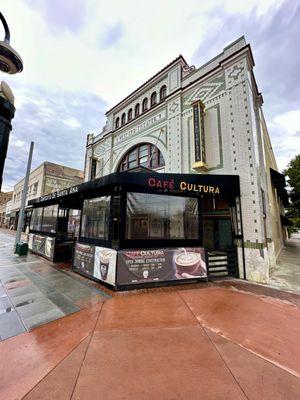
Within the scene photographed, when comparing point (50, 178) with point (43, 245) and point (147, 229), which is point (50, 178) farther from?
point (147, 229)

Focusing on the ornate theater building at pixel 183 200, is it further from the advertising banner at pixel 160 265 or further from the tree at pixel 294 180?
the tree at pixel 294 180

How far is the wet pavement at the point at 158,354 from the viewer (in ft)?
7.13

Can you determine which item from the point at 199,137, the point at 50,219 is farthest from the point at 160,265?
the point at 50,219

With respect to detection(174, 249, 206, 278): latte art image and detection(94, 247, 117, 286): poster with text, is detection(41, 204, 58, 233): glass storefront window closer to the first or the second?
detection(94, 247, 117, 286): poster with text

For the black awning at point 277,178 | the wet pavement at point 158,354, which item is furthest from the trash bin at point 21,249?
the black awning at point 277,178

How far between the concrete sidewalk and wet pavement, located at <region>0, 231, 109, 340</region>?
1.19 feet

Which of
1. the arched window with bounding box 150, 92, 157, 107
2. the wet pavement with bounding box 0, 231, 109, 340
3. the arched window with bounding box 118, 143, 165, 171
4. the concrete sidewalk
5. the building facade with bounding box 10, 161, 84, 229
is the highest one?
the arched window with bounding box 150, 92, 157, 107

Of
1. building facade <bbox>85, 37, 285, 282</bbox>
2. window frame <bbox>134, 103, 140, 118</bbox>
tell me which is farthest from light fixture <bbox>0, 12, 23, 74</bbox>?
window frame <bbox>134, 103, 140, 118</bbox>

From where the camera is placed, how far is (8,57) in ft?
5.39

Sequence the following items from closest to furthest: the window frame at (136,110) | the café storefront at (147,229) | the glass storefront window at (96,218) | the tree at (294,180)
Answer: the café storefront at (147,229), the glass storefront window at (96,218), the window frame at (136,110), the tree at (294,180)

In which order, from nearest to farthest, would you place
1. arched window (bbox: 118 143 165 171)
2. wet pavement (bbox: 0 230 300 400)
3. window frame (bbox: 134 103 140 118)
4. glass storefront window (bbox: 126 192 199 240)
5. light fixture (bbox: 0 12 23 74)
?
light fixture (bbox: 0 12 23 74) → wet pavement (bbox: 0 230 300 400) → glass storefront window (bbox: 126 192 199 240) → arched window (bbox: 118 143 165 171) → window frame (bbox: 134 103 140 118)

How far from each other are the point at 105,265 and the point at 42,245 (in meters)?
6.48

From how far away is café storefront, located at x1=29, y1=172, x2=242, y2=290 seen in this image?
5691mm

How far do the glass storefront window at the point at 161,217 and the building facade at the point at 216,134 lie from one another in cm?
221
